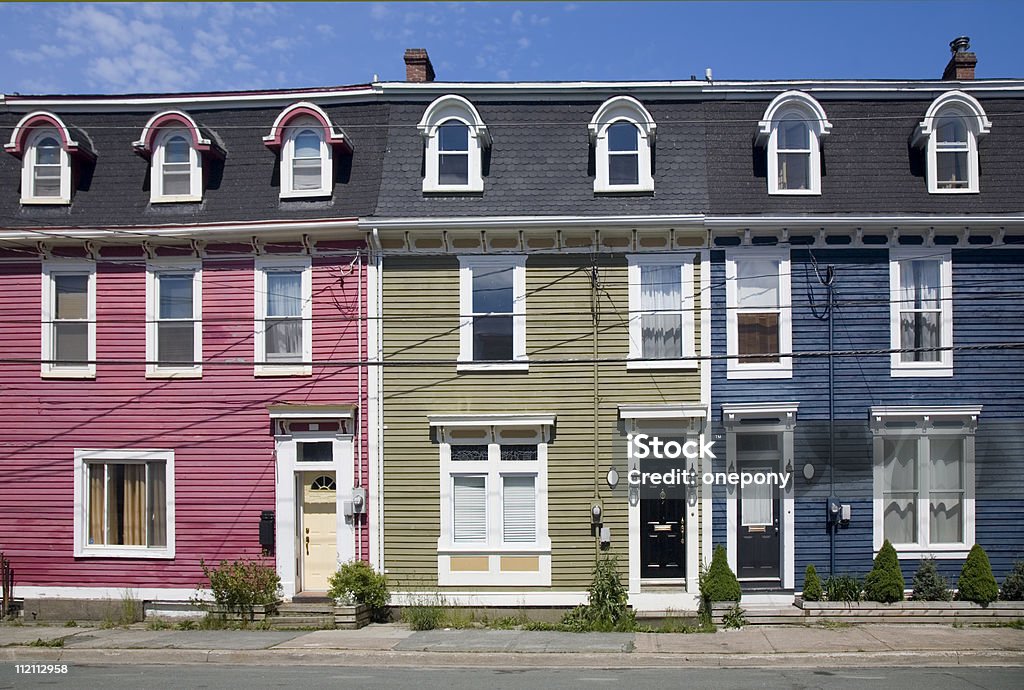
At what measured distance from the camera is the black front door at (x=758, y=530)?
18.0 metres

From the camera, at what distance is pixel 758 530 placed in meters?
18.1

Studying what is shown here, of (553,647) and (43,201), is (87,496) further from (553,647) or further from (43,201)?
(553,647)

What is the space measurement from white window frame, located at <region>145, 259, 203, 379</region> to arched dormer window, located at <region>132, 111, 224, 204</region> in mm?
1317

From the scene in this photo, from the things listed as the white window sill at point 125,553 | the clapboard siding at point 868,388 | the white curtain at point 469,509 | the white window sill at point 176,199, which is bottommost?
the white window sill at point 125,553

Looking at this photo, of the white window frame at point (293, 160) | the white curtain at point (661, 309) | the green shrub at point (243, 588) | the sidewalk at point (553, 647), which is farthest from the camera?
the white window frame at point (293, 160)

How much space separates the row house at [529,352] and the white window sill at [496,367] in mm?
57

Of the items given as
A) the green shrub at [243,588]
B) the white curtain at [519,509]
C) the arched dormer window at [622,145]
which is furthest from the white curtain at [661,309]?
the green shrub at [243,588]

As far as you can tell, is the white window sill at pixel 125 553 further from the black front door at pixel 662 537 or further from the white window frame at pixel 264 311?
the black front door at pixel 662 537

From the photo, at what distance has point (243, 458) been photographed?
18312mm

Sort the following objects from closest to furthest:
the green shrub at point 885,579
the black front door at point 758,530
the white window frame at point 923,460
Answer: the green shrub at point 885,579, the white window frame at point 923,460, the black front door at point 758,530

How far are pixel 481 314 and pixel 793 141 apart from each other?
22.7ft

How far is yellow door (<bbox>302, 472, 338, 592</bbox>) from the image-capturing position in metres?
18.4

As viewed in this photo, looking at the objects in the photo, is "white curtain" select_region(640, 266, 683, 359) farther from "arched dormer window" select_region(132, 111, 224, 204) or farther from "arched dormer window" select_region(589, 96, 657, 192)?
"arched dormer window" select_region(132, 111, 224, 204)

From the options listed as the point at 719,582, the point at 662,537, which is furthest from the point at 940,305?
the point at 662,537
